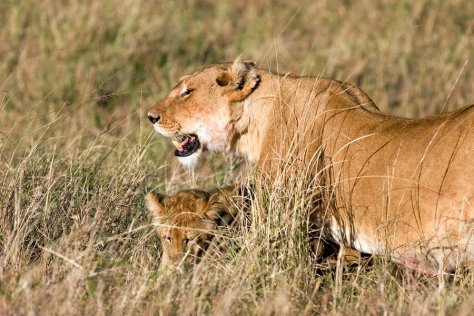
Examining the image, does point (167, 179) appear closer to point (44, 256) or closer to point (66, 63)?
point (44, 256)

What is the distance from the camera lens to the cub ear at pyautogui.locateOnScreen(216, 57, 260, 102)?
662cm

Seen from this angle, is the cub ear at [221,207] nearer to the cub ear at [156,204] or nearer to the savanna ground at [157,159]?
the savanna ground at [157,159]

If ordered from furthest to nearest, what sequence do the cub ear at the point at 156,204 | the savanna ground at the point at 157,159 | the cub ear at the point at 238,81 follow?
the cub ear at the point at 238,81 < the cub ear at the point at 156,204 < the savanna ground at the point at 157,159

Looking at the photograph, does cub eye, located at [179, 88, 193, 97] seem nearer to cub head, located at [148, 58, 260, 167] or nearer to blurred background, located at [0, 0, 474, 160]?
cub head, located at [148, 58, 260, 167]

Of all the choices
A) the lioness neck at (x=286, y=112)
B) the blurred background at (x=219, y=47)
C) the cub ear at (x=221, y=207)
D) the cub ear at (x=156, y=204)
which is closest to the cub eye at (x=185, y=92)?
the lioness neck at (x=286, y=112)

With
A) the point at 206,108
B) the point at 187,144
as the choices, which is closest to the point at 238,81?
the point at 206,108

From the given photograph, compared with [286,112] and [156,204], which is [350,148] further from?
[156,204]

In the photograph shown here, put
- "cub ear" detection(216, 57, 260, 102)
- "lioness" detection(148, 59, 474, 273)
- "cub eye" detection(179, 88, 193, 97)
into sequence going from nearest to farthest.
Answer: "lioness" detection(148, 59, 474, 273) < "cub ear" detection(216, 57, 260, 102) < "cub eye" detection(179, 88, 193, 97)

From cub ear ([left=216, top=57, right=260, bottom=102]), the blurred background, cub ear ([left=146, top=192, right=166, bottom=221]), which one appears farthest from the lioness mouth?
the blurred background

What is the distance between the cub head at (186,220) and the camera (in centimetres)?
586

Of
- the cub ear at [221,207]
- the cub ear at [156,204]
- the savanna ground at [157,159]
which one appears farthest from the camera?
the cub ear at [156,204]

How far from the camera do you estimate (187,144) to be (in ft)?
22.4

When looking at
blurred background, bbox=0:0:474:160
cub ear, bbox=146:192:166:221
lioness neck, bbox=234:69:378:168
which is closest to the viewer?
cub ear, bbox=146:192:166:221

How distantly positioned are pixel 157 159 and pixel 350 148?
8.21 feet
